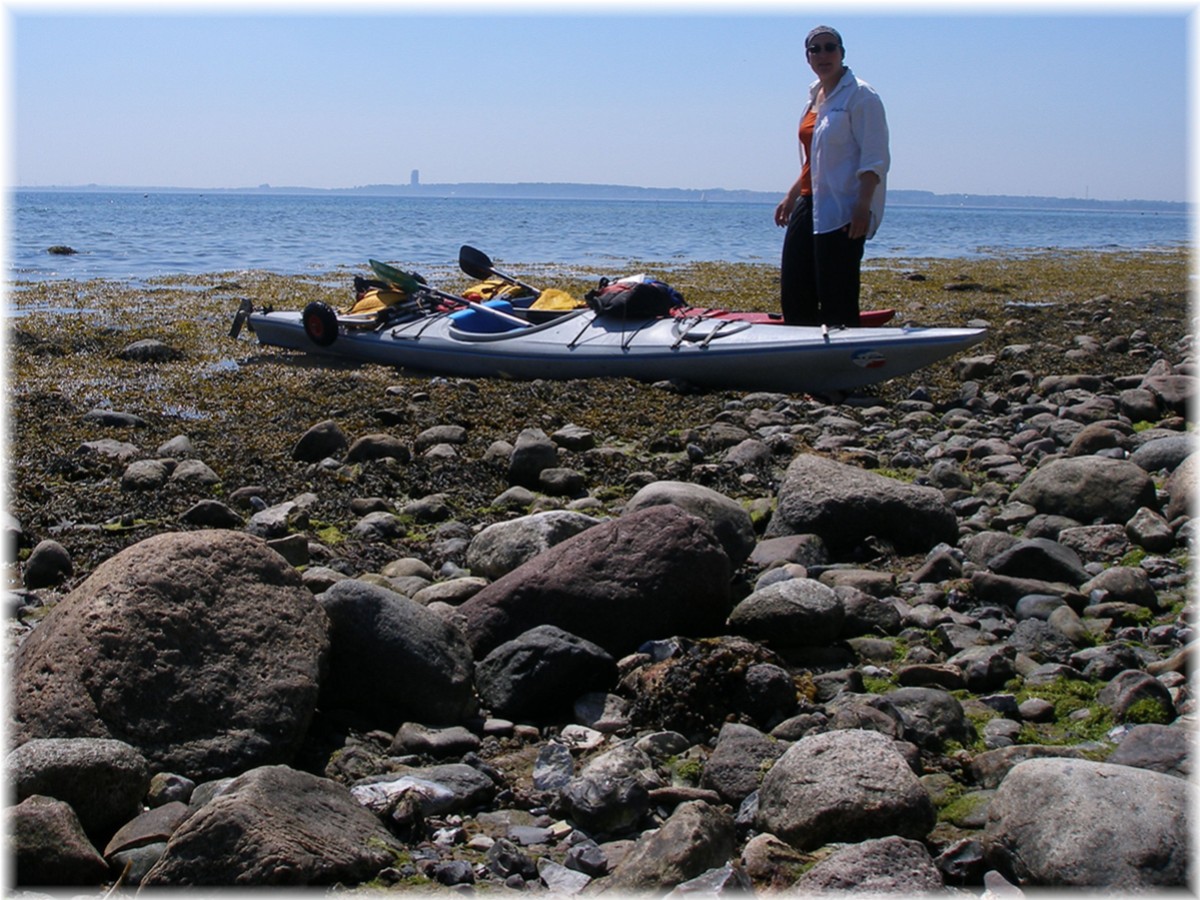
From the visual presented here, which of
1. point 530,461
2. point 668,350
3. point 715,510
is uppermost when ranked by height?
point 668,350

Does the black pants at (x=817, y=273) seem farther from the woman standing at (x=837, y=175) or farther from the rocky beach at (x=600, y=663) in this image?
the rocky beach at (x=600, y=663)

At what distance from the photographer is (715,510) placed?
517cm

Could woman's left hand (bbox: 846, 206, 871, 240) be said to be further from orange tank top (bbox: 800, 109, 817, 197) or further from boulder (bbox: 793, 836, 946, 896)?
boulder (bbox: 793, 836, 946, 896)

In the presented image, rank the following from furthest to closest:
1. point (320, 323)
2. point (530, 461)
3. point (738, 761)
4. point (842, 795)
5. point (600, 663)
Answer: point (320, 323), point (530, 461), point (600, 663), point (738, 761), point (842, 795)

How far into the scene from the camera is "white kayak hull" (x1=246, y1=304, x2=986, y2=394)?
8.95 meters

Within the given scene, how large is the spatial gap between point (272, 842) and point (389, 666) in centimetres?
107

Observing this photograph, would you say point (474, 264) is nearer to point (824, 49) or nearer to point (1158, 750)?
point (824, 49)

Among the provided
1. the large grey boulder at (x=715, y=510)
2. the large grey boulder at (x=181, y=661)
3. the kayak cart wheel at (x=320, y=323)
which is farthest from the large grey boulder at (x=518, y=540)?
the kayak cart wheel at (x=320, y=323)

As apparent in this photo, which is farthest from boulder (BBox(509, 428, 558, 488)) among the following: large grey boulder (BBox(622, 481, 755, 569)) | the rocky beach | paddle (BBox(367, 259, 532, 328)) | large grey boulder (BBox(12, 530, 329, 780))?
paddle (BBox(367, 259, 532, 328))

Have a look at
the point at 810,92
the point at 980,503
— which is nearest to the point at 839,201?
the point at 810,92

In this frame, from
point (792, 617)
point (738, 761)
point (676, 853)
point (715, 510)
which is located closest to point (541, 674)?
point (738, 761)

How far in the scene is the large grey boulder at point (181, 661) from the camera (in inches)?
126

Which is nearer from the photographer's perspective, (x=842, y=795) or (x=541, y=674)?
(x=842, y=795)

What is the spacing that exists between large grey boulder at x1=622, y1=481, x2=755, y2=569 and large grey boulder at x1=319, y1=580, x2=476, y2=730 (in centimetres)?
146
